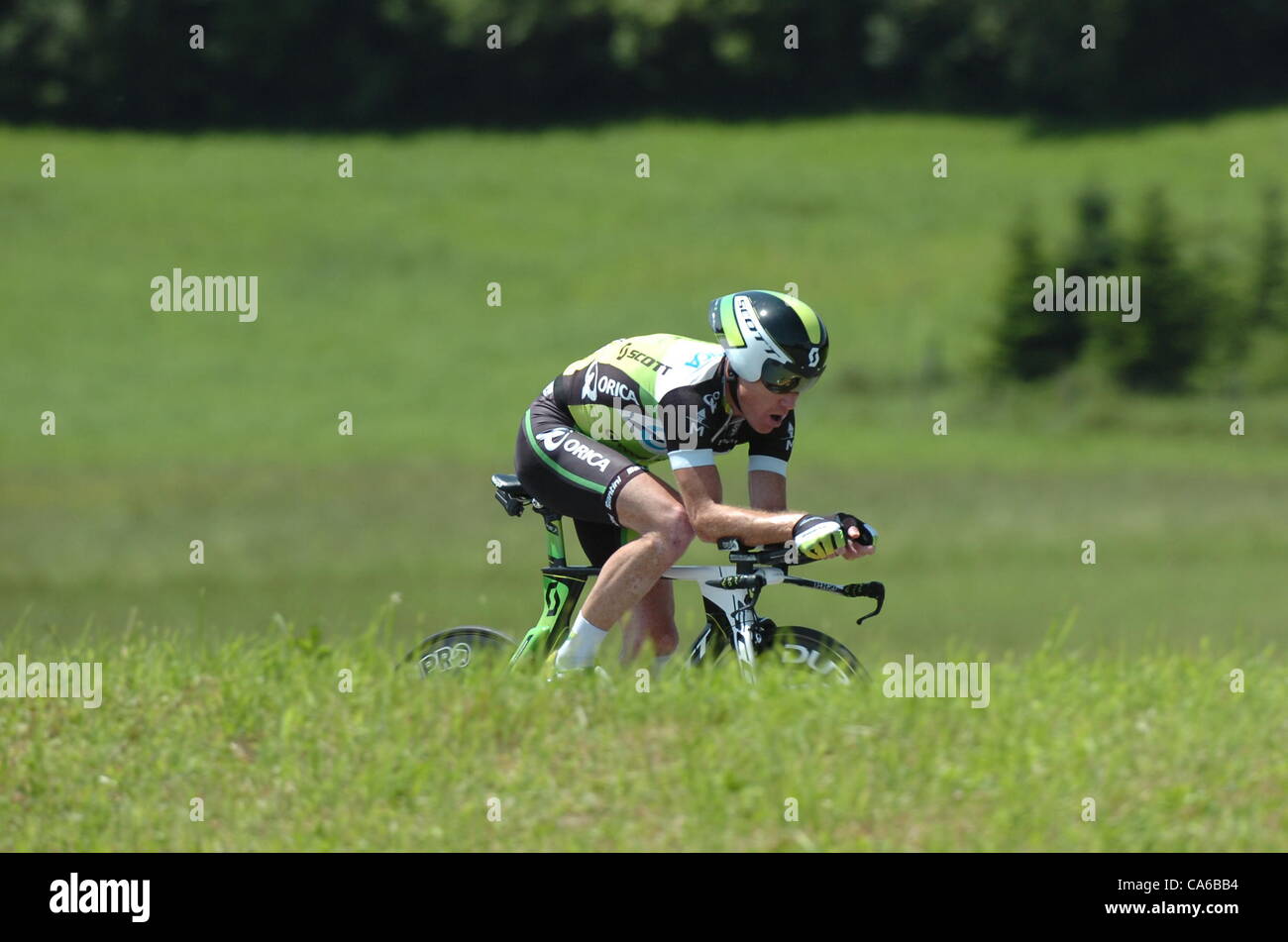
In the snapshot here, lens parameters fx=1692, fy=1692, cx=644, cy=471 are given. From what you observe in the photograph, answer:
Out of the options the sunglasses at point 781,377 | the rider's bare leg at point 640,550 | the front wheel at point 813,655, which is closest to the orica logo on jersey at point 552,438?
the rider's bare leg at point 640,550

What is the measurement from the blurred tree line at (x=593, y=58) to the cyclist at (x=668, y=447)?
68.9 metres

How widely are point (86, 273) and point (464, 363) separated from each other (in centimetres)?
1752

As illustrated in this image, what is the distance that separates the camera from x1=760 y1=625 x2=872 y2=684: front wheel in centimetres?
737

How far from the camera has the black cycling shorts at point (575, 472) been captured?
7625 millimetres

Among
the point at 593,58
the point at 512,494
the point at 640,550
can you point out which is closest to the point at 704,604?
the point at 640,550

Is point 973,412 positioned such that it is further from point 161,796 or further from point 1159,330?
point 161,796

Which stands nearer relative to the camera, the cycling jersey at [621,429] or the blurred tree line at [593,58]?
the cycling jersey at [621,429]

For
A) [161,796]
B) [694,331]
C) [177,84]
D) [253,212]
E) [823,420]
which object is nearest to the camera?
[161,796]

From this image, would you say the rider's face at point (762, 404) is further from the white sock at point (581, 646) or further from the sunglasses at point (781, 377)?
the white sock at point (581, 646)

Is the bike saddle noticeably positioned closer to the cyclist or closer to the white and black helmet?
the cyclist

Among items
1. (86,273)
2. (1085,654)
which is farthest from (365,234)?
(1085,654)

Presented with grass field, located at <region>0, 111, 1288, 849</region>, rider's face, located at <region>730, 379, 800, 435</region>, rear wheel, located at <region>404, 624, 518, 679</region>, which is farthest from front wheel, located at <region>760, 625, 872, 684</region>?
rear wheel, located at <region>404, 624, 518, 679</region>

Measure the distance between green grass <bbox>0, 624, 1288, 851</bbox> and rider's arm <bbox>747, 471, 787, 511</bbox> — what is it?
825 mm

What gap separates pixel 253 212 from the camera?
222ft
